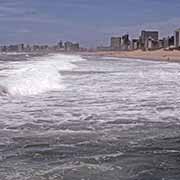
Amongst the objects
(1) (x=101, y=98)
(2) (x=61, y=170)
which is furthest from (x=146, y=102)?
(2) (x=61, y=170)

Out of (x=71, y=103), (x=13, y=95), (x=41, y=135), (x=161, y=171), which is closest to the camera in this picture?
(x=161, y=171)

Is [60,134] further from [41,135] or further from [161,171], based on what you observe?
[161,171]

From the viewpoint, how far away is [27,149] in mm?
6469

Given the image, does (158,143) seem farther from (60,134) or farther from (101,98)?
(101,98)

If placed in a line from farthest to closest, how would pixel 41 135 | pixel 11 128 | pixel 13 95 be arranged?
pixel 13 95 → pixel 11 128 → pixel 41 135

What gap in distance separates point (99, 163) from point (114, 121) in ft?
10.7

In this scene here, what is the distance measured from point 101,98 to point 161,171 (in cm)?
779

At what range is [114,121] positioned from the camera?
29.2 feet

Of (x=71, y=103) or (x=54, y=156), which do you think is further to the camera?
(x=71, y=103)

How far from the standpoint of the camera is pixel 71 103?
1184 cm

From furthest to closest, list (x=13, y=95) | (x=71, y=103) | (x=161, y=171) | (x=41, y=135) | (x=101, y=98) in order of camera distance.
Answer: (x=13, y=95)
(x=101, y=98)
(x=71, y=103)
(x=41, y=135)
(x=161, y=171)

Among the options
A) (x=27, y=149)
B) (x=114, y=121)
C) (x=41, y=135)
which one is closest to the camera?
(x=27, y=149)

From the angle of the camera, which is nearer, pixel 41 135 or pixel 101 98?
pixel 41 135

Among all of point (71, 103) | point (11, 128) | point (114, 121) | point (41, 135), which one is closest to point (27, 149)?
point (41, 135)
